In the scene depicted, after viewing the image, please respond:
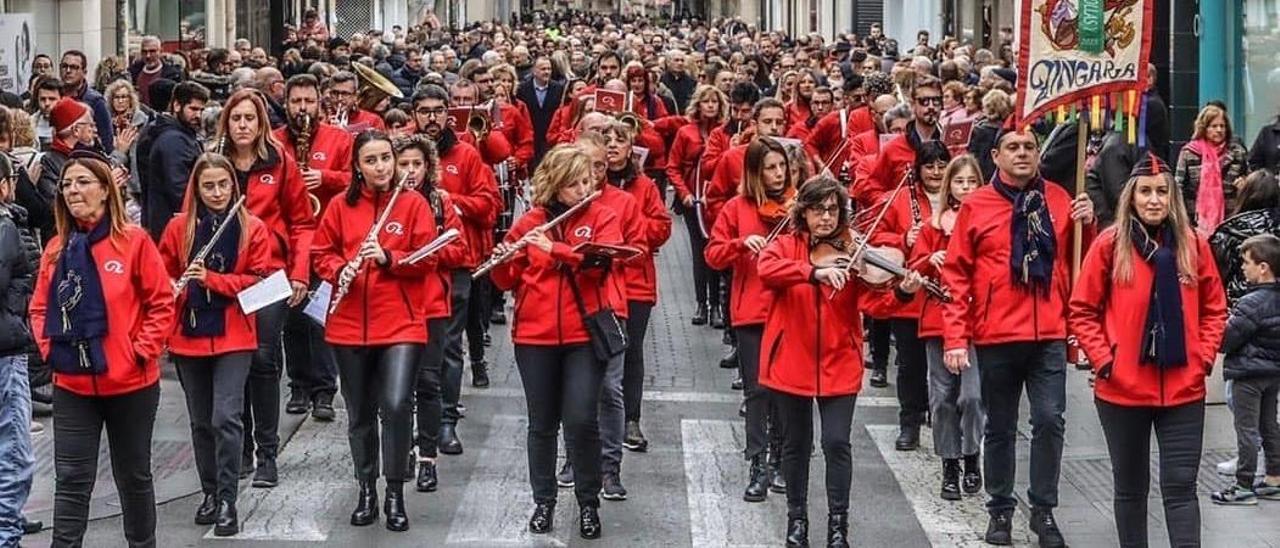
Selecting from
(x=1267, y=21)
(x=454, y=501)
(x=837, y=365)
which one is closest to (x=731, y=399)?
(x=454, y=501)

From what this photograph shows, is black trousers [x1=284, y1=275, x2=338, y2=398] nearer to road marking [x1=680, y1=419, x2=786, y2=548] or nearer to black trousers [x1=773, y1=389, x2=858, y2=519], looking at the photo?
road marking [x1=680, y1=419, x2=786, y2=548]

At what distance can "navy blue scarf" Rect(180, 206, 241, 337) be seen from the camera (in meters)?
10.3

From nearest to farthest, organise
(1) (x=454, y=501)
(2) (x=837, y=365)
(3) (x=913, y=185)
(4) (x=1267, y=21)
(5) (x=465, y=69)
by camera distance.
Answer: (2) (x=837, y=365) < (1) (x=454, y=501) < (3) (x=913, y=185) < (5) (x=465, y=69) < (4) (x=1267, y=21)

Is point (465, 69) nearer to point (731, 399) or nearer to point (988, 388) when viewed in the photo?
point (731, 399)

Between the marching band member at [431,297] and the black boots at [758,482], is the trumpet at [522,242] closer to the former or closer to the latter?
the marching band member at [431,297]


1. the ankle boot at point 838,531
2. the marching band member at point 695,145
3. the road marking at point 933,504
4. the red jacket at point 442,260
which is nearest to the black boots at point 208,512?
the red jacket at point 442,260

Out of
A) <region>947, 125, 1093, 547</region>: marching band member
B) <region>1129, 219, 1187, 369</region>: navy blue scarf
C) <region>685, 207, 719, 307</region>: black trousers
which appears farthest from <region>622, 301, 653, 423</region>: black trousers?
<region>685, 207, 719, 307</region>: black trousers

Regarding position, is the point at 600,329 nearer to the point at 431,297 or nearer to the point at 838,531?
the point at 431,297

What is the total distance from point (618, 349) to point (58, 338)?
2.51 meters

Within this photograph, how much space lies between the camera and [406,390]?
10414 millimetres

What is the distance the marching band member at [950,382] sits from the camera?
1116 centimetres

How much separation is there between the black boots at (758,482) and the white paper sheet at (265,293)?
243 centimetres

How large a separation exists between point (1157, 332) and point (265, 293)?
13.0ft

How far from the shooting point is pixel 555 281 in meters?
10.2
